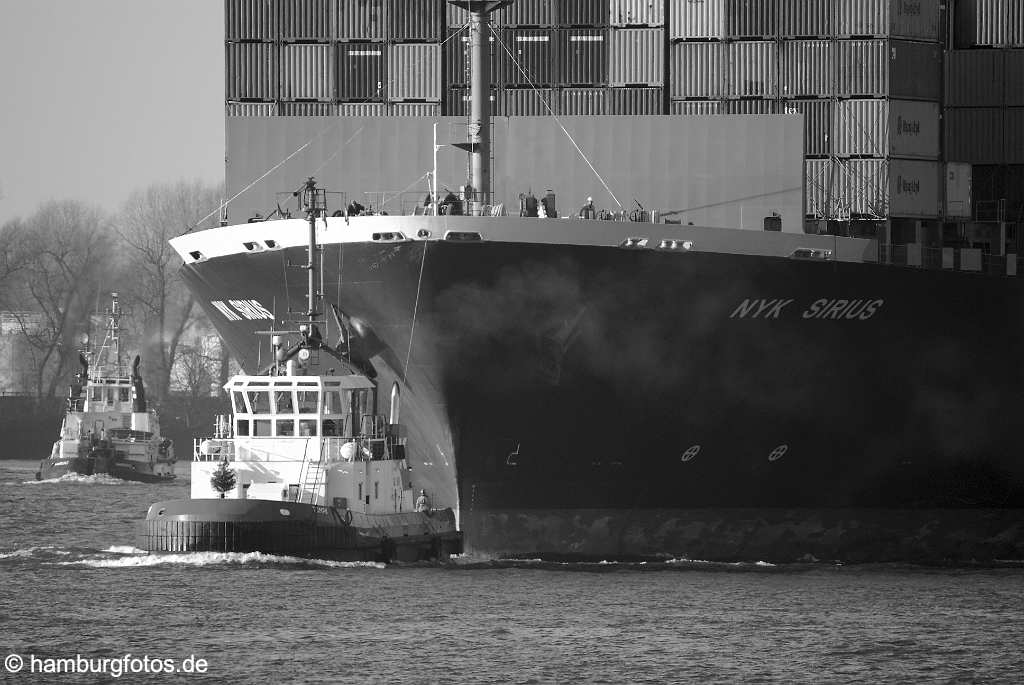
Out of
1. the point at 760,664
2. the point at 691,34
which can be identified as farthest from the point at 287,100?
the point at 760,664

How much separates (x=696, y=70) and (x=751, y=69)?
4.77 ft

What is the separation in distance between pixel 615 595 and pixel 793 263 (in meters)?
10.0

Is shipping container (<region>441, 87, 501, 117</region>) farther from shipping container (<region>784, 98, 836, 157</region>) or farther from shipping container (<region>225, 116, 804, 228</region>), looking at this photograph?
shipping container (<region>784, 98, 836, 157</region>)

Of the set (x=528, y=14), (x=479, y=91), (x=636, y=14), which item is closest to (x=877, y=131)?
(x=636, y=14)

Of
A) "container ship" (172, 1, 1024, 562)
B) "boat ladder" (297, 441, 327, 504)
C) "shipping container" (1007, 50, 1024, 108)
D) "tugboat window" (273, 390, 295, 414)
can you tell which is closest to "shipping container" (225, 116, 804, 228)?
"container ship" (172, 1, 1024, 562)

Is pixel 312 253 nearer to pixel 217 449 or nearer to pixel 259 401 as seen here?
pixel 259 401

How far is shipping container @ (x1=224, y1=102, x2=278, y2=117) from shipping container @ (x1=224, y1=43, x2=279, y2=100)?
0.55 ft

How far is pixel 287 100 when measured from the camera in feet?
161

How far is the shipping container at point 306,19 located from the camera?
162ft

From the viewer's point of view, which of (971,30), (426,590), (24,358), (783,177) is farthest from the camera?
(24,358)

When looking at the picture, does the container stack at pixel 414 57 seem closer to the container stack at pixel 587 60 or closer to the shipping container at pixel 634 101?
the container stack at pixel 587 60

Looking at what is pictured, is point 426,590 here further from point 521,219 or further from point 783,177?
point 783,177

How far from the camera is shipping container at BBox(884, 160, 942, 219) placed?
157 feet

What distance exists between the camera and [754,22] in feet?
162
